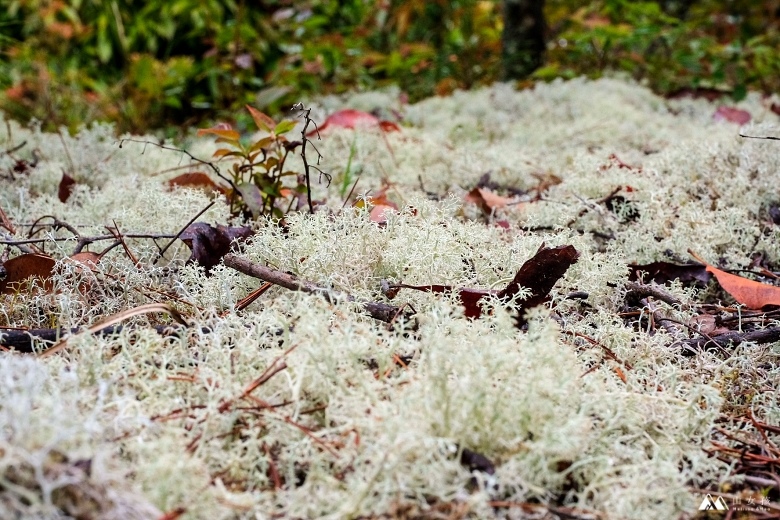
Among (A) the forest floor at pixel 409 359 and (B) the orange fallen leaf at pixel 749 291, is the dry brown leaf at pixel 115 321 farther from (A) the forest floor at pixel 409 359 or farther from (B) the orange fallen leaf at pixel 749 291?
(B) the orange fallen leaf at pixel 749 291

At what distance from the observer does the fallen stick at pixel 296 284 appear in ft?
3.82

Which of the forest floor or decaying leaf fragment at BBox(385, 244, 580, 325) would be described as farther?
decaying leaf fragment at BBox(385, 244, 580, 325)

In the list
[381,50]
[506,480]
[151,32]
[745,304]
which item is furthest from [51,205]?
[151,32]

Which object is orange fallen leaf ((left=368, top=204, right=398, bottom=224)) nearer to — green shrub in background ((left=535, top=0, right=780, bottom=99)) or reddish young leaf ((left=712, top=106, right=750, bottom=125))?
reddish young leaf ((left=712, top=106, right=750, bottom=125))

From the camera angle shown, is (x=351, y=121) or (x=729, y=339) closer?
(x=729, y=339)

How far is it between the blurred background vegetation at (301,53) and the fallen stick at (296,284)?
2222 mm

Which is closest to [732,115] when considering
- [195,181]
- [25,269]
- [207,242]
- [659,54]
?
[659,54]

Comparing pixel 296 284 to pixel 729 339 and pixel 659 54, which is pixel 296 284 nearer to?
pixel 729 339

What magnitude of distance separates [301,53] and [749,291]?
3187mm

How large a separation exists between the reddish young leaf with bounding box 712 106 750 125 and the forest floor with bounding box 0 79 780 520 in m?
1.15

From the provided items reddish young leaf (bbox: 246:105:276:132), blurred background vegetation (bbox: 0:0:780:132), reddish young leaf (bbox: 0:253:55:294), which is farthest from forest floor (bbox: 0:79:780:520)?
blurred background vegetation (bbox: 0:0:780:132)

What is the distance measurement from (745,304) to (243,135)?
260 cm

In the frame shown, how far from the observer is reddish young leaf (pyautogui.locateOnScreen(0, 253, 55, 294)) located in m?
1.34

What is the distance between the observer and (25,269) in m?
1.35
